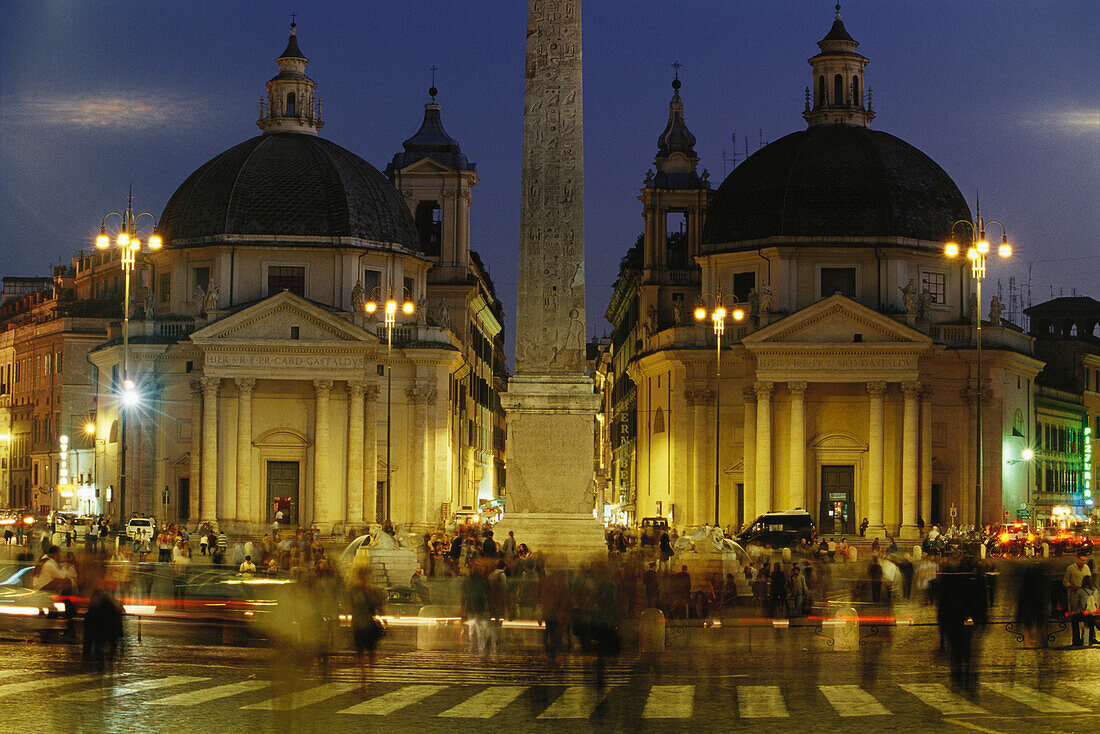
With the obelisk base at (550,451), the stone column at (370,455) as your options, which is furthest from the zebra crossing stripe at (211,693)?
the stone column at (370,455)

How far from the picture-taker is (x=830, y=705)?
20.5m

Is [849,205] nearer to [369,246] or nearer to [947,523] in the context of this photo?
[947,523]

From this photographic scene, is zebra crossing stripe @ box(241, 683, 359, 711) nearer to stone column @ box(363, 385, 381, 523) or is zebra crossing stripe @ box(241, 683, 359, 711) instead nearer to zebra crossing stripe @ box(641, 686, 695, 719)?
zebra crossing stripe @ box(641, 686, 695, 719)

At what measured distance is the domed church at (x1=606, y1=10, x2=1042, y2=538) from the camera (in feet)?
228

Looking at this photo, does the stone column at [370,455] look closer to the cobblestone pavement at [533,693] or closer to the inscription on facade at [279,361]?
the inscription on facade at [279,361]

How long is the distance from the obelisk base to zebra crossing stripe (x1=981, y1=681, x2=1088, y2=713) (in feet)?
43.8

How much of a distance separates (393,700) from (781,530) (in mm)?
41337

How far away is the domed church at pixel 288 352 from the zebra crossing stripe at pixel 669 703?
4542cm

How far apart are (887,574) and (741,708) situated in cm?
2075

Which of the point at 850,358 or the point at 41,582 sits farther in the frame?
the point at 850,358

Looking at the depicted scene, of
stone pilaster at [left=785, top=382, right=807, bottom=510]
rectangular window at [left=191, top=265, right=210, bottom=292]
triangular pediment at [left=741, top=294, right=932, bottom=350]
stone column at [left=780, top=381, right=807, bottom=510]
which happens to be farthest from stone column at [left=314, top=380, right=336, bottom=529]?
stone pilaster at [left=785, top=382, right=807, bottom=510]

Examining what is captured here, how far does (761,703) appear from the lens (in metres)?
20.8

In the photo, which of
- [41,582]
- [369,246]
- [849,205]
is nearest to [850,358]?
[849,205]

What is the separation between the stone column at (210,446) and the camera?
2768 inches
